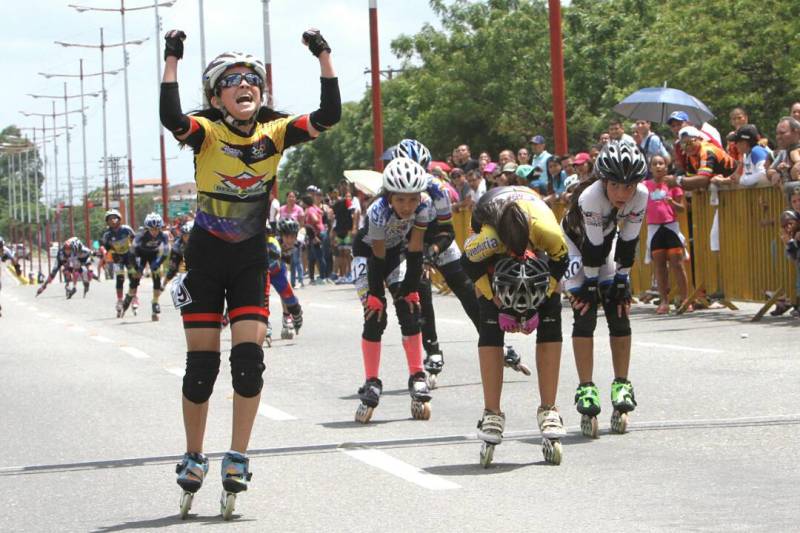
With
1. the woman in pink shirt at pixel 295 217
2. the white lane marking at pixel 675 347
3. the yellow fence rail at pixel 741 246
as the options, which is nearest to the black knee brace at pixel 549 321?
the white lane marking at pixel 675 347

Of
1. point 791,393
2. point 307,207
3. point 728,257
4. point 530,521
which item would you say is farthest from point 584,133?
point 530,521

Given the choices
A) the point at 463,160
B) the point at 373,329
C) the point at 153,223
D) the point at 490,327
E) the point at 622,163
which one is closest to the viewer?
the point at 490,327

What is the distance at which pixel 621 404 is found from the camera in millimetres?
9242

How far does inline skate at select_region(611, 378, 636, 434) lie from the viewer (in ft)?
30.4

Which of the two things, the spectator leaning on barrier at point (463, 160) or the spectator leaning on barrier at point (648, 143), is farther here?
the spectator leaning on barrier at point (463, 160)

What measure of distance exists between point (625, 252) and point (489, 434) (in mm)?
1669

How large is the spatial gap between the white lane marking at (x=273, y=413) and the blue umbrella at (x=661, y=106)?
10325 millimetres

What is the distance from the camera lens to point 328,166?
4636 inches

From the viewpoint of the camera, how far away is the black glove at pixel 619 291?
938 centimetres

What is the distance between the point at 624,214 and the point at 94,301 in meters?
30.5

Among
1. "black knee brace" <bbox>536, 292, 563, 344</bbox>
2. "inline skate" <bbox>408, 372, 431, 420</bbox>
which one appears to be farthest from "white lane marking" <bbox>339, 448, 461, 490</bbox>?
"inline skate" <bbox>408, 372, 431, 420</bbox>

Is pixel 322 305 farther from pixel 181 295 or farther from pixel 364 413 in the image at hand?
pixel 181 295

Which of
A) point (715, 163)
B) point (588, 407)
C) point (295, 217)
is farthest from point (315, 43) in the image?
point (295, 217)

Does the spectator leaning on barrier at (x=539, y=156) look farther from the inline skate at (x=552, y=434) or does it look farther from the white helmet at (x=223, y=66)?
the white helmet at (x=223, y=66)
